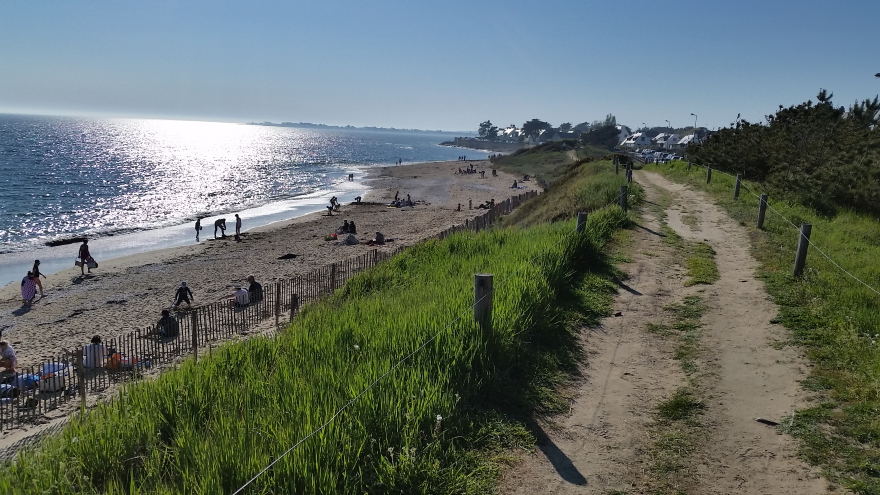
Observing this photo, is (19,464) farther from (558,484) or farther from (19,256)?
(19,256)

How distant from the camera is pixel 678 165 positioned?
36438 millimetres

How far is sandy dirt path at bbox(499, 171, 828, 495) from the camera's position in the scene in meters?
4.45

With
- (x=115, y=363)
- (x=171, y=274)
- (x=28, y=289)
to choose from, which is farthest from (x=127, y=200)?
(x=115, y=363)

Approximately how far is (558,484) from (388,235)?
3141 centimetres

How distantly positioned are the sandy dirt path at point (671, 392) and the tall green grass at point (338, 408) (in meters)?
0.39

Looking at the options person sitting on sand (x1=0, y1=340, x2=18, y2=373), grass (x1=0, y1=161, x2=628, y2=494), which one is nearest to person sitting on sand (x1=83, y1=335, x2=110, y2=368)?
person sitting on sand (x1=0, y1=340, x2=18, y2=373)

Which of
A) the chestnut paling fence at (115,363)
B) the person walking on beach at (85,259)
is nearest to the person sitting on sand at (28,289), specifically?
the person walking on beach at (85,259)

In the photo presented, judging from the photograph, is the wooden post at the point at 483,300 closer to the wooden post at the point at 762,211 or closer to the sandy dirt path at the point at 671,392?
the sandy dirt path at the point at 671,392

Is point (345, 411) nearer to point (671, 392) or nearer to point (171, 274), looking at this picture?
point (671, 392)

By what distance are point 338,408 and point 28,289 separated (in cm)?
2173

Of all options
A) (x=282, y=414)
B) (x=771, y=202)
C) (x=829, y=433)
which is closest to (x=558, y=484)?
(x=282, y=414)

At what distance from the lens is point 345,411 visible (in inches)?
176

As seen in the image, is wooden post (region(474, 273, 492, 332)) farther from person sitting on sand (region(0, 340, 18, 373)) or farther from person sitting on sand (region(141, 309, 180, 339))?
person sitting on sand (region(0, 340, 18, 373))

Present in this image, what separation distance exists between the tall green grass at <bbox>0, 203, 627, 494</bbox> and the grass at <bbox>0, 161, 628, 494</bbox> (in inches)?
0.6
